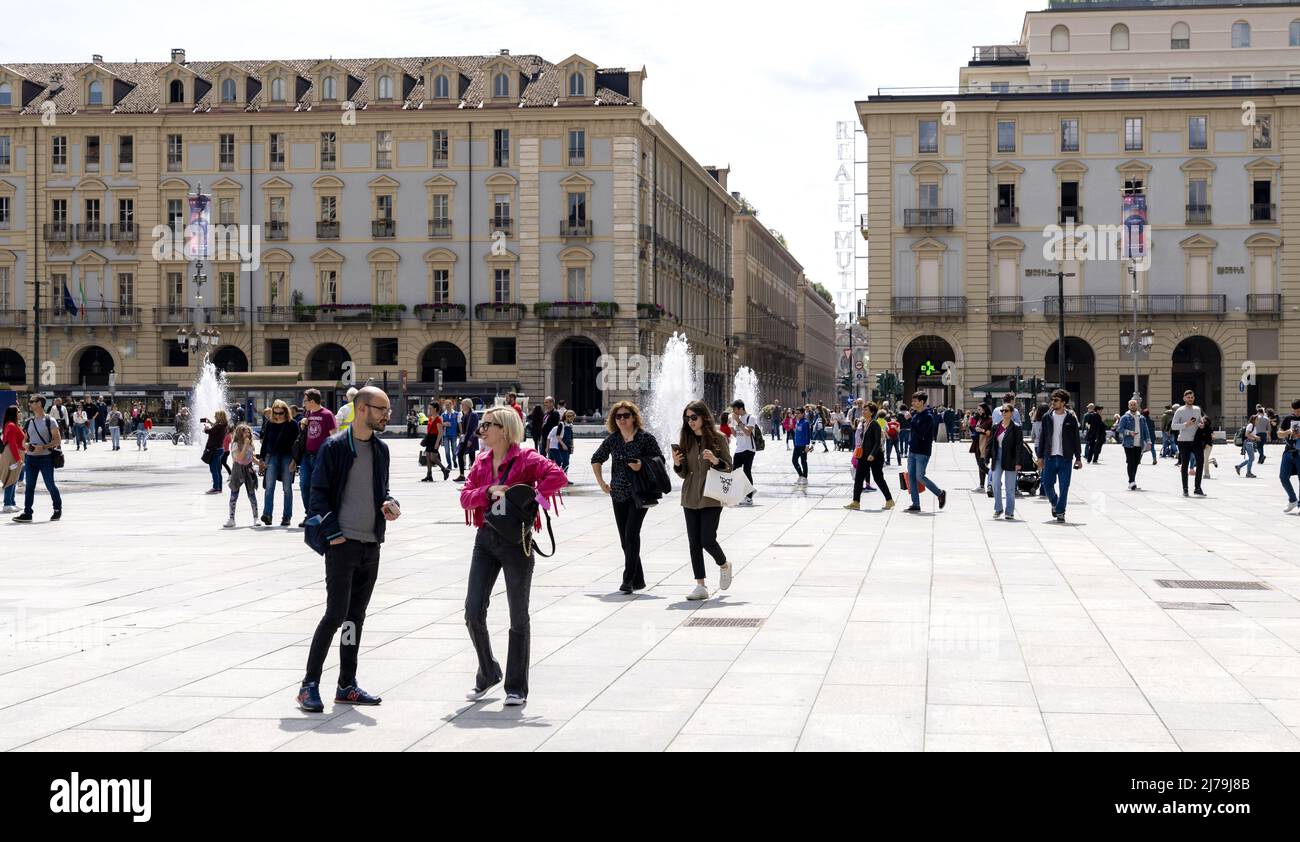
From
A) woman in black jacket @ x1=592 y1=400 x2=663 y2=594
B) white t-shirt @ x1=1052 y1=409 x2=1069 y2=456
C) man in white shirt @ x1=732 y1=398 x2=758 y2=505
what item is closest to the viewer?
woman in black jacket @ x1=592 y1=400 x2=663 y2=594

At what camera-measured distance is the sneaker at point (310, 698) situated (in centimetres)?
744

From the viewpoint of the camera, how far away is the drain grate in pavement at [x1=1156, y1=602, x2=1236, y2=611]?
Result: 1116 cm

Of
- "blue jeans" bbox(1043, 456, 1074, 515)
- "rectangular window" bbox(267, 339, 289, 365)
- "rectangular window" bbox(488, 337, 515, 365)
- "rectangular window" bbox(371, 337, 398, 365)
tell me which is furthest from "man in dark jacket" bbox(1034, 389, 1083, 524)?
"rectangular window" bbox(267, 339, 289, 365)

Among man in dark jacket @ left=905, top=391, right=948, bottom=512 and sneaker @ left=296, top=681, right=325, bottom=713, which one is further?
man in dark jacket @ left=905, top=391, right=948, bottom=512

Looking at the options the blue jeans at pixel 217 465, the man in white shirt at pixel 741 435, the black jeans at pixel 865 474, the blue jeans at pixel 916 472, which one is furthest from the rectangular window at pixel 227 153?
the blue jeans at pixel 916 472

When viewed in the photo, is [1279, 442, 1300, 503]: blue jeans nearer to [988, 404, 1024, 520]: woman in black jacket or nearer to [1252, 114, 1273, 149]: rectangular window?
[988, 404, 1024, 520]: woman in black jacket

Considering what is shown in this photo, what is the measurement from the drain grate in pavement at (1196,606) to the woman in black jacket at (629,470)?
416cm

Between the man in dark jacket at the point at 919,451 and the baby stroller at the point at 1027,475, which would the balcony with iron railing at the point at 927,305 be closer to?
the baby stroller at the point at 1027,475

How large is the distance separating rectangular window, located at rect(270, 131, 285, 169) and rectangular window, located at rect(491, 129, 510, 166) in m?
10.0

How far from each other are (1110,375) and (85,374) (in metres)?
47.4

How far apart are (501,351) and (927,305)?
64.5ft
